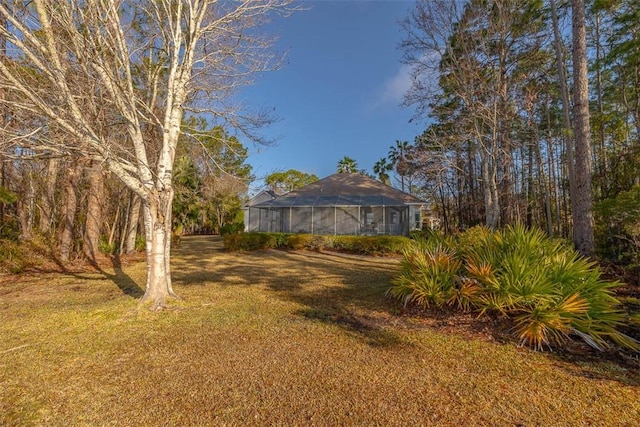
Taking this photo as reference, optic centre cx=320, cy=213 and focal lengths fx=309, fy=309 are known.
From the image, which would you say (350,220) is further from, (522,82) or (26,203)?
(26,203)

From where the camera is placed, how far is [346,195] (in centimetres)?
2227

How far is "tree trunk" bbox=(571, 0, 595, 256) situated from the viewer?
7.75 m

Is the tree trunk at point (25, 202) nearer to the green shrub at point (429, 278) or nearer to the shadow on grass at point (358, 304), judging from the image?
the shadow on grass at point (358, 304)

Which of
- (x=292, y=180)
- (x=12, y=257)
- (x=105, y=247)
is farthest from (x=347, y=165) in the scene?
(x=12, y=257)

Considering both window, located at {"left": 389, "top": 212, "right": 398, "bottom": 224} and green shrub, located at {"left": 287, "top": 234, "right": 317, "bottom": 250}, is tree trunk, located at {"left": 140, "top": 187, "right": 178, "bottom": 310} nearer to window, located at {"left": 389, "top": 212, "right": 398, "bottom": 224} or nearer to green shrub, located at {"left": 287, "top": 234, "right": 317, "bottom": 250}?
green shrub, located at {"left": 287, "top": 234, "right": 317, "bottom": 250}

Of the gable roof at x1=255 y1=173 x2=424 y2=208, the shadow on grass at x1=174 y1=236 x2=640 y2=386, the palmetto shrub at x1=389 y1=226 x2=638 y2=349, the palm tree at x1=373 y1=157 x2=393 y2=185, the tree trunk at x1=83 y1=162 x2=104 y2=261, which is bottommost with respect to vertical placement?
the shadow on grass at x1=174 y1=236 x2=640 y2=386

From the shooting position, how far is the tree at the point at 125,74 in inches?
179

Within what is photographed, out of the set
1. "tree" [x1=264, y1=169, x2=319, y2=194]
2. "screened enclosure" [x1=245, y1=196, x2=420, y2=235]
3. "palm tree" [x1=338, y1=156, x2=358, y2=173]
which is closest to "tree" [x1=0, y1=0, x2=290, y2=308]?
"screened enclosure" [x1=245, y1=196, x2=420, y2=235]

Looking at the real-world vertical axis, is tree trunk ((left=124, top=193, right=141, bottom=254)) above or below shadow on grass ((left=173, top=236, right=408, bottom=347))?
above

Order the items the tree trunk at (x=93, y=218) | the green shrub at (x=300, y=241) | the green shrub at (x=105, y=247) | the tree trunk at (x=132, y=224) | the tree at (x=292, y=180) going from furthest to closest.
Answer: the tree at (x=292, y=180), the green shrub at (x=300, y=241), the tree trunk at (x=132, y=224), the green shrub at (x=105, y=247), the tree trunk at (x=93, y=218)

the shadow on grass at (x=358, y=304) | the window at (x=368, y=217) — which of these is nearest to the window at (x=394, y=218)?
the window at (x=368, y=217)

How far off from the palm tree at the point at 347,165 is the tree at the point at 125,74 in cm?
3734

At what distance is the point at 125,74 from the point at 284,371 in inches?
229

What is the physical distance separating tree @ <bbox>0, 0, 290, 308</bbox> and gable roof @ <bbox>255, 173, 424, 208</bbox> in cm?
1455
